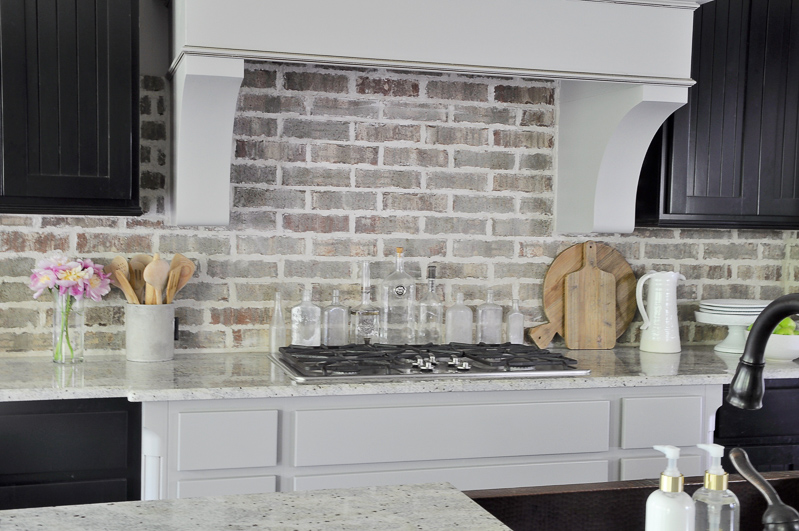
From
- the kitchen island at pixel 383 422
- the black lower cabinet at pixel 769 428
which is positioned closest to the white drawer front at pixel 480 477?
the kitchen island at pixel 383 422

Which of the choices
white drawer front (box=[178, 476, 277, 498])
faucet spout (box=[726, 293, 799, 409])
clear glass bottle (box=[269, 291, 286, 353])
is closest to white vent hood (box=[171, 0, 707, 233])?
clear glass bottle (box=[269, 291, 286, 353])

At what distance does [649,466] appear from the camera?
2.76m

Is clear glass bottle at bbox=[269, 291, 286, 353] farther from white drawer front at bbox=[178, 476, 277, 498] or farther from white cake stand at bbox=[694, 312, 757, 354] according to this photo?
white cake stand at bbox=[694, 312, 757, 354]

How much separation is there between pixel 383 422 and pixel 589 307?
3.99 feet

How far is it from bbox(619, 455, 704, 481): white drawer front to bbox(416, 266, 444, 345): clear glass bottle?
85 centimetres

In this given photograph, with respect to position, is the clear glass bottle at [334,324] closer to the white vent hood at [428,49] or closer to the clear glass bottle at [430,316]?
the clear glass bottle at [430,316]

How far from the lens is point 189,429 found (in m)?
2.37

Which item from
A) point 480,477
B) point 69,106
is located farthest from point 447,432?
point 69,106

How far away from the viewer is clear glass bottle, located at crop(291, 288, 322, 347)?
3.05 metres

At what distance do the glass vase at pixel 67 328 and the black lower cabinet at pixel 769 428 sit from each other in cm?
216

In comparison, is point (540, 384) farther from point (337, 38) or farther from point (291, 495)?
point (291, 495)

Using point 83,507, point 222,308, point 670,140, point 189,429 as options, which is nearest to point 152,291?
point 222,308

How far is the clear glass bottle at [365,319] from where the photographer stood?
316 cm

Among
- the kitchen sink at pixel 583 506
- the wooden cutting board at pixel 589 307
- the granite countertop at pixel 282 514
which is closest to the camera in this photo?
the granite countertop at pixel 282 514
